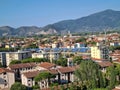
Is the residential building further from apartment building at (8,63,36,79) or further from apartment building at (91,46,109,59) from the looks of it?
apartment building at (91,46,109,59)

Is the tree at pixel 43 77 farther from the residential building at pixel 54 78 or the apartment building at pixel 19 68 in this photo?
the apartment building at pixel 19 68

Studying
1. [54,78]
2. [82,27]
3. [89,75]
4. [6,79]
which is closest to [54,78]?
[54,78]

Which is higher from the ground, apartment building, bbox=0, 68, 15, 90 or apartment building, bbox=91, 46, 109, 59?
apartment building, bbox=91, 46, 109, 59

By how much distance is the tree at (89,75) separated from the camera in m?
14.5

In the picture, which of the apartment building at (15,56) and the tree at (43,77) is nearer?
the tree at (43,77)

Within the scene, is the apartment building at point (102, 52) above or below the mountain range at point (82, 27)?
below

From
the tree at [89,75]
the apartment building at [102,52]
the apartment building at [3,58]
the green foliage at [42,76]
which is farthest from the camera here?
the apartment building at [3,58]

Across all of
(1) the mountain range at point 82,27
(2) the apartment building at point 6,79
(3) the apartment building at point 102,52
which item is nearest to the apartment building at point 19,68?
(2) the apartment building at point 6,79

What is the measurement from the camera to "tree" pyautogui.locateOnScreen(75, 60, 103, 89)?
1446 cm

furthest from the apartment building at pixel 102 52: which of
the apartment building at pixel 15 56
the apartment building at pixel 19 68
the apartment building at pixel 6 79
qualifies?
the apartment building at pixel 6 79

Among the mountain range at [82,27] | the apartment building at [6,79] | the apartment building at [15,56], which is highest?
the mountain range at [82,27]

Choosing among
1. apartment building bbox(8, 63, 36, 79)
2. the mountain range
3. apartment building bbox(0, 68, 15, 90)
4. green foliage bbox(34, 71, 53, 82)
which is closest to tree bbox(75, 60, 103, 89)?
green foliage bbox(34, 71, 53, 82)

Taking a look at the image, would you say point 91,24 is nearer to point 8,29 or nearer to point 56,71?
point 8,29

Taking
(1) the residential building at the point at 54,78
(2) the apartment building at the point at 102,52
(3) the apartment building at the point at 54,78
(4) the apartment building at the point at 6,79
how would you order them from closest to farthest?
(1) the residential building at the point at 54,78 → (3) the apartment building at the point at 54,78 → (4) the apartment building at the point at 6,79 → (2) the apartment building at the point at 102,52
